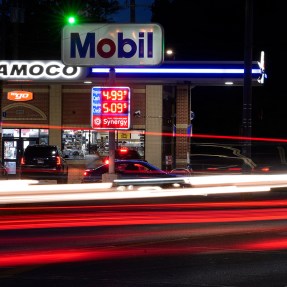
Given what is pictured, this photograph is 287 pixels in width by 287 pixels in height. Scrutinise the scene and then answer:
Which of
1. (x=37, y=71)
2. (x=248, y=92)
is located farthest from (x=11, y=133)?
(x=248, y=92)

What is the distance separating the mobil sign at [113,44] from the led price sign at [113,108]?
0.79 meters

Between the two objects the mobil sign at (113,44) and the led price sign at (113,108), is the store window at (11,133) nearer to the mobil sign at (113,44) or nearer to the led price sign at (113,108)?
the mobil sign at (113,44)

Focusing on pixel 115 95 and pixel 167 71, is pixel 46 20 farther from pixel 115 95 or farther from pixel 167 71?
pixel 115 95

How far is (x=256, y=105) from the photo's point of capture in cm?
6178

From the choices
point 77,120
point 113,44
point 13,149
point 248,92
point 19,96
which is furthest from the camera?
point 13,149

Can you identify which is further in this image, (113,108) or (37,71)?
(37,71)

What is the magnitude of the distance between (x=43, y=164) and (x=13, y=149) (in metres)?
7.64

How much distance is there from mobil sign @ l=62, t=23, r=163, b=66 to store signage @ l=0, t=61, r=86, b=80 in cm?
1103

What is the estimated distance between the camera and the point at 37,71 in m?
30.0

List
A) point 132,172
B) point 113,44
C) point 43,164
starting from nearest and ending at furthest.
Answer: point 113,44 < point 132,172 < point 43,164

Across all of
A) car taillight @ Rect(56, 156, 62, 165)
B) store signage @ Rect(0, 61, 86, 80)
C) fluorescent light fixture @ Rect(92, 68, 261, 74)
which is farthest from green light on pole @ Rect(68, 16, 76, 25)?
store signage @ Rect(0, 61, 86, 80)

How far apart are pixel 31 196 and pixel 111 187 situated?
3409mm

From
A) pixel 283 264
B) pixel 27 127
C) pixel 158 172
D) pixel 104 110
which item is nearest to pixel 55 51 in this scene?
pixel 27 127

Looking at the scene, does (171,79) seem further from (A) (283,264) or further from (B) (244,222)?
(A) (283,264)
